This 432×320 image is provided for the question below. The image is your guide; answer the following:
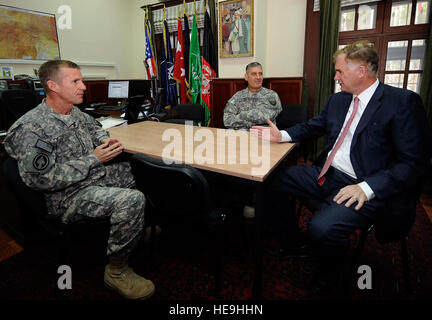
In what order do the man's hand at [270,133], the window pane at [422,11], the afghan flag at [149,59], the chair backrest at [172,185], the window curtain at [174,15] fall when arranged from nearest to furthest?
1. the chair backrest at [172,185]
2. the man's hand at [270,133]
3. the window pane at [422,11]
4. the window curtain at [174,15]
5. the afghan flag at [149,59]

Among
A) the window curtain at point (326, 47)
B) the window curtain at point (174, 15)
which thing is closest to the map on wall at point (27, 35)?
the window curtain at point (174, 15)

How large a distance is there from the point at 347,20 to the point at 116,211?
3815mm

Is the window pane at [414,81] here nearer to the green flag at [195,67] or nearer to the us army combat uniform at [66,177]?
the green flag at [195,67]

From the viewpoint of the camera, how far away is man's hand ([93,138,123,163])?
58.3 inches

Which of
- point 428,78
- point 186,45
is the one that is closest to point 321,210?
point 428,78

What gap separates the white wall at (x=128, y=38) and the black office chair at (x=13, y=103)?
7.05 feet

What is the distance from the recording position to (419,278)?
1.52 m

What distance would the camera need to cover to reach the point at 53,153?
132cm

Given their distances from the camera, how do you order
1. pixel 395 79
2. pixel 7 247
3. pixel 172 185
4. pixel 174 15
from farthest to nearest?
1. pixel 174 15
2. pixel 395 79
3. pixel 7 247
4. pixel 172 185

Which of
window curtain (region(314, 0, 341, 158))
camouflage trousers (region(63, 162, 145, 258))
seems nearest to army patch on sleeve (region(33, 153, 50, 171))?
camouflage trousers (region(63, 162, 145, 258))

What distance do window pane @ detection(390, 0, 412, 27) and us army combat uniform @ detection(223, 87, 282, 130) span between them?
1.91 m

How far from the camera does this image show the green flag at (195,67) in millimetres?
4387

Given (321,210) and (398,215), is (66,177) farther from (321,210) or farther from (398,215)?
(398,215)
